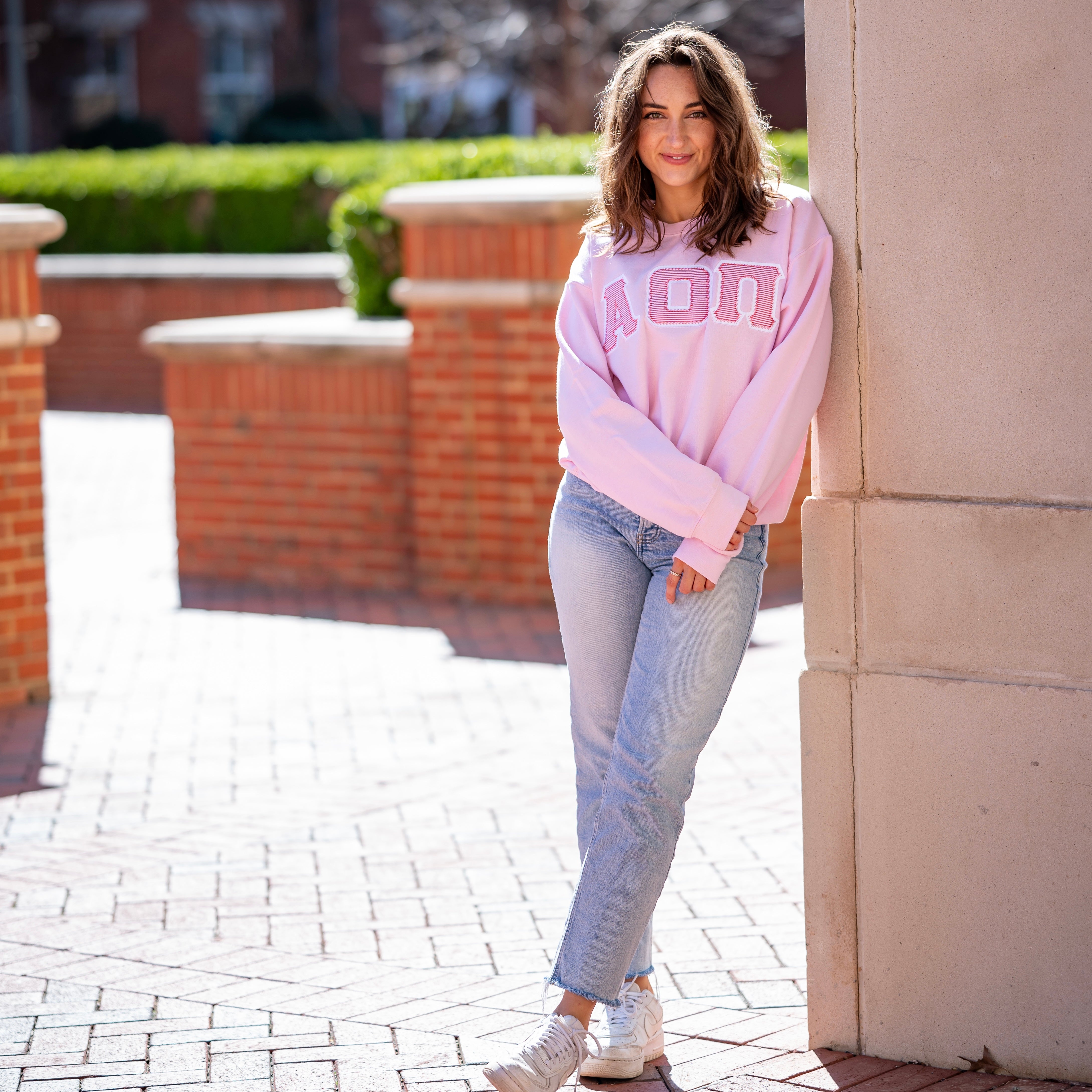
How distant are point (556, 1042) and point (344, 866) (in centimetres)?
155

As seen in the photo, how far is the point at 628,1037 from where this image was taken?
309 cm

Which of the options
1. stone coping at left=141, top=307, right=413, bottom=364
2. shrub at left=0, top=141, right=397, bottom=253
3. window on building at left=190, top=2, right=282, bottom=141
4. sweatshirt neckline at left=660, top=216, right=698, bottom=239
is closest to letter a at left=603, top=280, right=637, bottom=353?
sweatshirt neckline at left=660, top=216, right=698, bottom=239

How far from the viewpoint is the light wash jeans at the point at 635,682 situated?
2922 millimetres


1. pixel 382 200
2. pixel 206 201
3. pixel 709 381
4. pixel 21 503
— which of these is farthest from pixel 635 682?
pixel 206 201

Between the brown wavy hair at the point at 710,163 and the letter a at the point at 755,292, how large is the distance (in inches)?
1.8

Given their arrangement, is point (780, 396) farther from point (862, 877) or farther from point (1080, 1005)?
point (1080, 1005)

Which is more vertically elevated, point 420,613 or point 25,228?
point 25,228

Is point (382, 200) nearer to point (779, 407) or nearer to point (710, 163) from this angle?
point (710, 163)

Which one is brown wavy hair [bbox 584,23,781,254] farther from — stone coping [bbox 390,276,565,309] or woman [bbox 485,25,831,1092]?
stone coping [bbox 390,276,565,309]

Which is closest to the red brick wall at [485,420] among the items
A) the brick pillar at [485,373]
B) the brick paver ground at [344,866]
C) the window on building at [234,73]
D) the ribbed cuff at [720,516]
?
the brick pillar at [485,373]

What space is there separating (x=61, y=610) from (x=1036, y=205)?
5585 mm

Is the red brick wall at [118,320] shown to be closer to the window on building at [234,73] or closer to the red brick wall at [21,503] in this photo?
the red brick wall at [21,503]

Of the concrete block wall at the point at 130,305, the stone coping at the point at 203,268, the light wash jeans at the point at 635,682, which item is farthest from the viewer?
the concrete block wall at the point at 130,305

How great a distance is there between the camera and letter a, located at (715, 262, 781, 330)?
288 cm
